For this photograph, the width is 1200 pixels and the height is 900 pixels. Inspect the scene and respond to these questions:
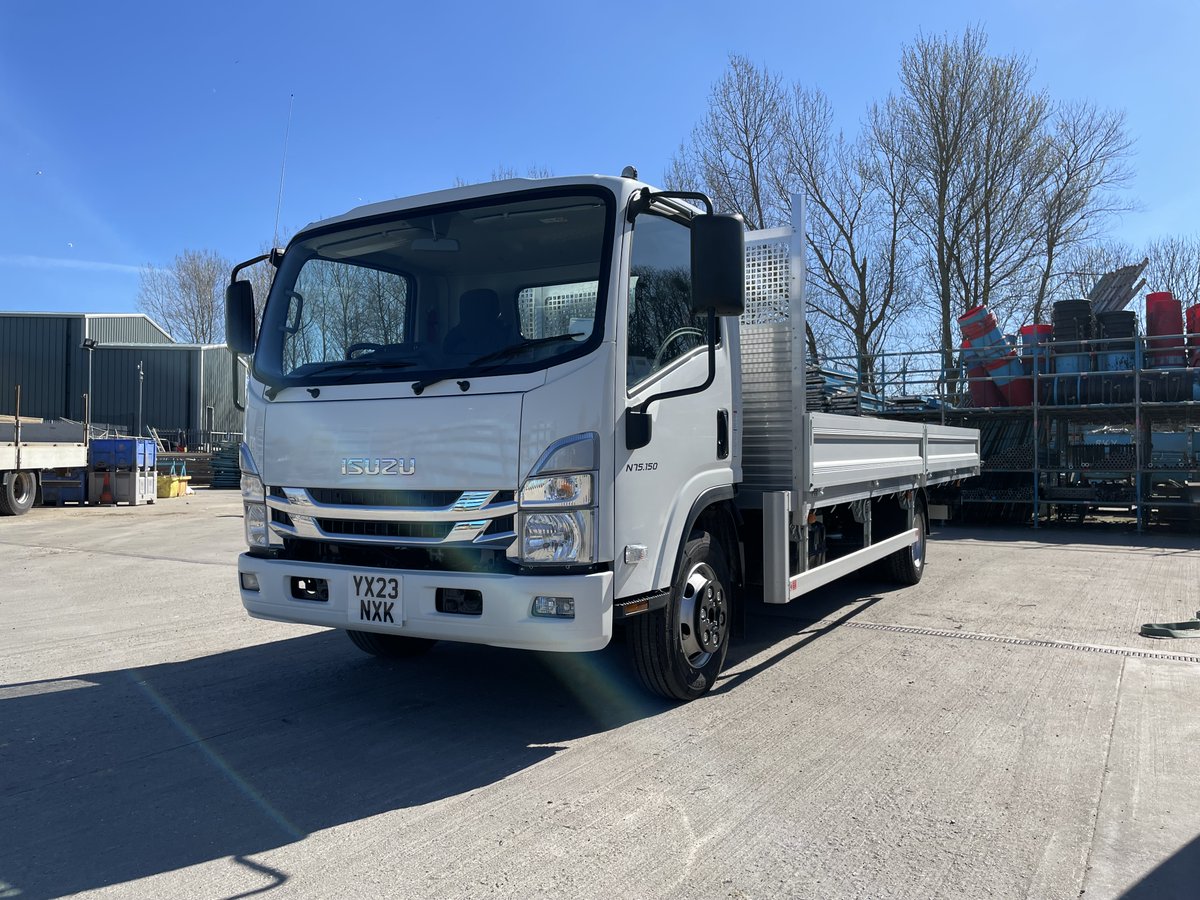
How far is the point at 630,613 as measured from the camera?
419cm

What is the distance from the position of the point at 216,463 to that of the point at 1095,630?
3109 cm

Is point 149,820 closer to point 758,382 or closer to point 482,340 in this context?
point 482,340

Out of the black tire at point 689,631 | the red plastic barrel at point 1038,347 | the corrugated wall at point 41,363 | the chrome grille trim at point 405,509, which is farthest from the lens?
the corrugated wall at point 41,363

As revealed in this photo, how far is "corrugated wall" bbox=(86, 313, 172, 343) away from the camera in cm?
3853

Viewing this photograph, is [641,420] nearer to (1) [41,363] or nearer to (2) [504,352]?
(2) [504,352]

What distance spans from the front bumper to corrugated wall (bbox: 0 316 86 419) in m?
38.9

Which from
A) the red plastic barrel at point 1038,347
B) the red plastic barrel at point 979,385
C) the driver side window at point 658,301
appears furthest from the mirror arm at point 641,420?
the red plastic barrel at point 979,385

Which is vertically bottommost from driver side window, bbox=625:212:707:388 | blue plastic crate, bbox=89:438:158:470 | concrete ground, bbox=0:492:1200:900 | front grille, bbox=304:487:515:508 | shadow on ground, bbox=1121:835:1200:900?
shadow on ground, bbox=1121:835:1200:900

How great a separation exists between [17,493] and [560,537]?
778 inches

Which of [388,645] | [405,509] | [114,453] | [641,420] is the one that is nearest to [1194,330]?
[641,420]

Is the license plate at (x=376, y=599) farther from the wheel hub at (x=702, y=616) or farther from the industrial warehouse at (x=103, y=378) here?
the industrial warehouse at (x=103, y=378)

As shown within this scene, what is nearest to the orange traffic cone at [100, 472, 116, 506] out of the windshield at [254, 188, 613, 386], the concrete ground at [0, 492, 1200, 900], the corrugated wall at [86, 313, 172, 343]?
the concrete ground at [0, 492, 1200, 900]

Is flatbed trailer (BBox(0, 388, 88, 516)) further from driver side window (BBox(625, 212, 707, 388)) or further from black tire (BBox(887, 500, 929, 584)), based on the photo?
driver side window (BBox(625, 212, 707, 388))

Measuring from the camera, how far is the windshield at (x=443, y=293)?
4.27m
